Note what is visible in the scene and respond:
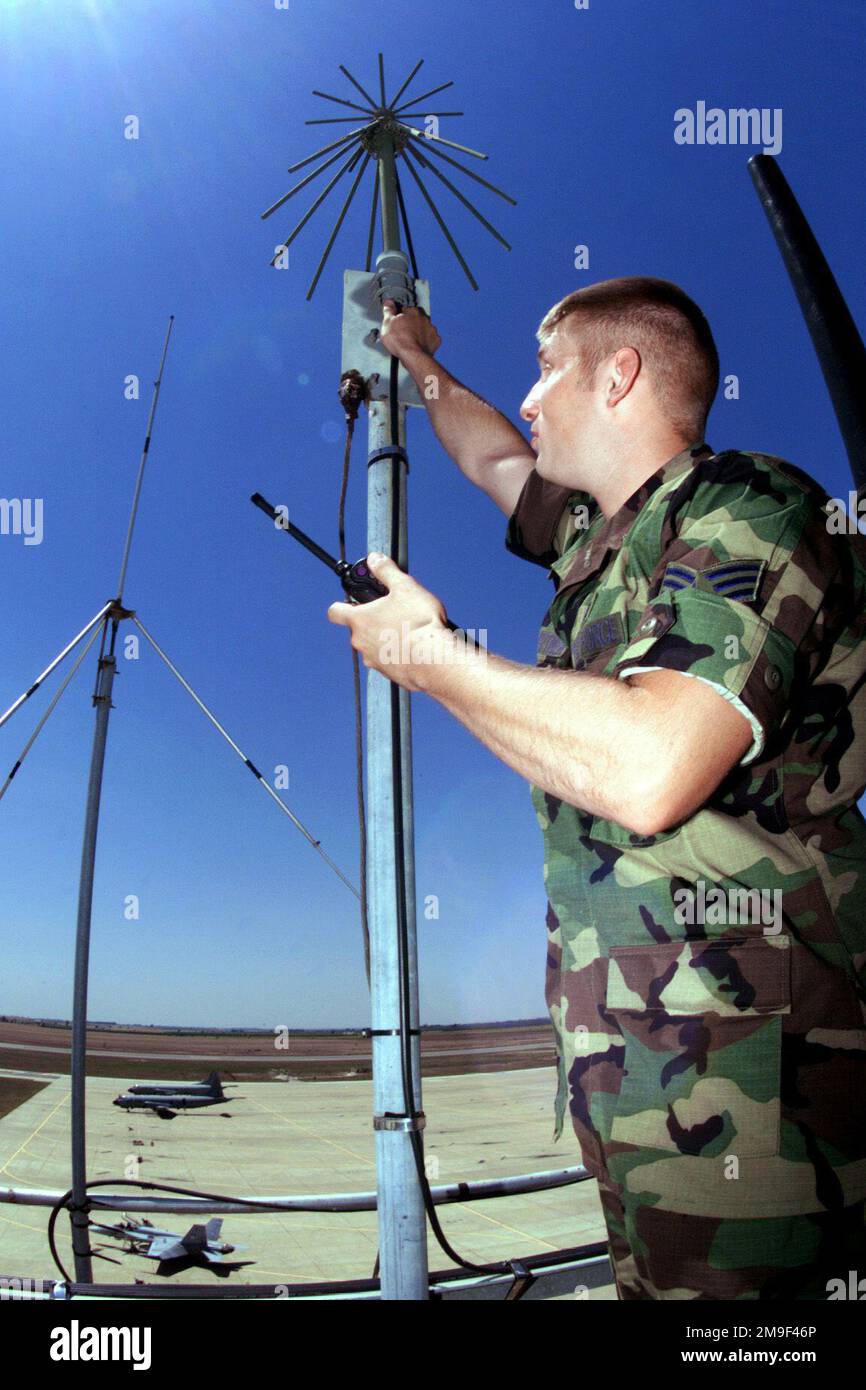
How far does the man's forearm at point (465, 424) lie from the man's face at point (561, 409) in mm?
626

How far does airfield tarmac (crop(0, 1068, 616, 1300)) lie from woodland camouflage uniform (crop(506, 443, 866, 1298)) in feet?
3.23

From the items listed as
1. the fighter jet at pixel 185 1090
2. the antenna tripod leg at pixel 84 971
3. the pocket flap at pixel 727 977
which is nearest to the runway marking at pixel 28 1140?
the fighter jet at pixel 185 1090

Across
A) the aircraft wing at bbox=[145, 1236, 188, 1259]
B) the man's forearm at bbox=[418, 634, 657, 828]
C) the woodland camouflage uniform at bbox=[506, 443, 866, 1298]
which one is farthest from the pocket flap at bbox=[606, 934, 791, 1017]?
the aircraft wing at bbox=[145, 1236, 188, 1259]

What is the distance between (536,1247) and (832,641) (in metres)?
12.1

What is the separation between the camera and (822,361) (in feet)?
6.74

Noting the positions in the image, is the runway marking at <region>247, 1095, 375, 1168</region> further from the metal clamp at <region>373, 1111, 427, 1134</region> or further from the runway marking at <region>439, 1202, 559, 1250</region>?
the metal clamp at <region>373, 1111, 427, 1134</region>

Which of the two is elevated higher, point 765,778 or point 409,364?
point 409,364

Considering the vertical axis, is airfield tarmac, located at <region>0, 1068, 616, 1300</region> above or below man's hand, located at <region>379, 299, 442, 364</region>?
below

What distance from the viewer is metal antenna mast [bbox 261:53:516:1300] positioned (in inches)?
70.9

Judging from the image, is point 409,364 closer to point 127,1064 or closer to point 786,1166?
point 786,1166

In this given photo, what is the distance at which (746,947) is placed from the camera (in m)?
1.14
